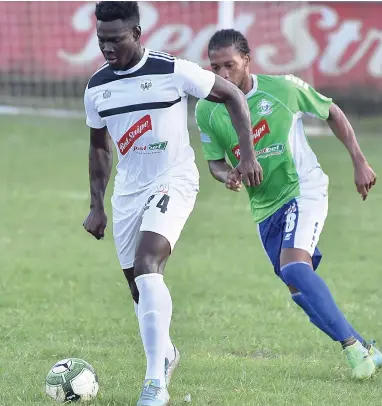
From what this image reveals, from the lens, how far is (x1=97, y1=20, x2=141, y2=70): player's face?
18.3 feet

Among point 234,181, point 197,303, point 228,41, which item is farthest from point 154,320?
point 197,303

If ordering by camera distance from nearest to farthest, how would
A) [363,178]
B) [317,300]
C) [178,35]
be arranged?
[317,300]
[363,178]
[178,35]

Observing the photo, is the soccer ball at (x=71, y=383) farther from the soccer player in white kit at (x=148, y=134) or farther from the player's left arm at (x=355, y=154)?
the player's left arm at (x=355, y=154)

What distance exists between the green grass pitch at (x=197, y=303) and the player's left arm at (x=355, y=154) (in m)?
1.20

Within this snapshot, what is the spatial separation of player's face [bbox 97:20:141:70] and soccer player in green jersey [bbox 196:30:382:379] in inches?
36.4

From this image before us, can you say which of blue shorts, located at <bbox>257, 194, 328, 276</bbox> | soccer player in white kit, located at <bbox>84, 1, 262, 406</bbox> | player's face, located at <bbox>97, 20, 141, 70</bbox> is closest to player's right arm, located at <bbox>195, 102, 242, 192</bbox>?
blue shorts, located at <bbox>257, 194, 328, 276</bbox>

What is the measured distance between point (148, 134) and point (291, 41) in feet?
49.6

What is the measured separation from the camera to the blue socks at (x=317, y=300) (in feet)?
→ 20.4

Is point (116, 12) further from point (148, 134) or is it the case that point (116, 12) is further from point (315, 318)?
point (315, 318)

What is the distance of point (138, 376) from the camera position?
605cm

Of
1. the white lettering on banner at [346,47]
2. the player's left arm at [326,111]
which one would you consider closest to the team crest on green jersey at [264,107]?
the player's left arm at [326,111]

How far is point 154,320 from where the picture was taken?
5.35 meters

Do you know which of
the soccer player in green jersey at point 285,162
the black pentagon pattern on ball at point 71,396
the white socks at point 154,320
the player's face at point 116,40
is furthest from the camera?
the soccer player in green jersey at point 285,162

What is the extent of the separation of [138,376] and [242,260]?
16.3ft
